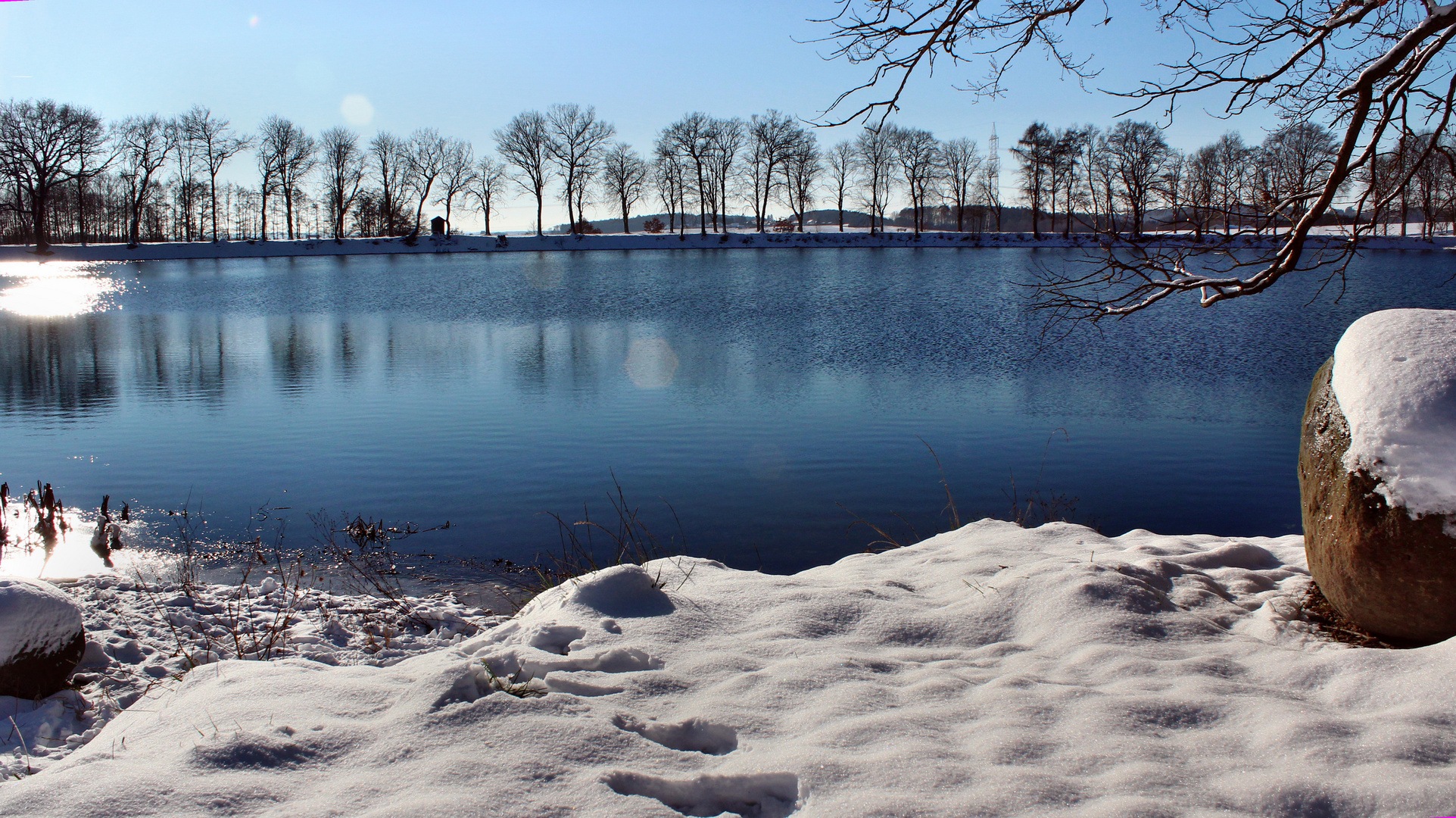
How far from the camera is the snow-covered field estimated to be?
210 feet

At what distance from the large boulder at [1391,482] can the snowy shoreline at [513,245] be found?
62.4m

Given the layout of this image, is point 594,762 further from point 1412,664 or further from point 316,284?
point 316,284

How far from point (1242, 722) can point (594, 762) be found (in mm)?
2256

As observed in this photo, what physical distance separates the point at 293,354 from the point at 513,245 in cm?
5197

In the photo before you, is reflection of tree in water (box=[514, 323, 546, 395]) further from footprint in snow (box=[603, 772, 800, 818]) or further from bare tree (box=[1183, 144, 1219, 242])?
footprint in snow (box=[603, 772, 800, 818])

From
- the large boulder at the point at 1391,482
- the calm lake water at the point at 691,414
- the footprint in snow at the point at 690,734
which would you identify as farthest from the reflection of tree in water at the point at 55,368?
the large boulder at the point at 1391,482

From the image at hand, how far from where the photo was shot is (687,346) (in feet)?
64.7

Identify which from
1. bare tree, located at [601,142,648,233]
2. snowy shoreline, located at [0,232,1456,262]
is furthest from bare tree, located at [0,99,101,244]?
bare tree, located at [601,142,648,233]

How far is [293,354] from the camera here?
64.5 ft

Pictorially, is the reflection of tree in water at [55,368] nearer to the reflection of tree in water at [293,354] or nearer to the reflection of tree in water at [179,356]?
the reflection of tree in water at [179,356]

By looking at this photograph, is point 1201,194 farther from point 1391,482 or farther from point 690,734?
point 690,734

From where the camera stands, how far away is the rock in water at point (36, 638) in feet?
13.1

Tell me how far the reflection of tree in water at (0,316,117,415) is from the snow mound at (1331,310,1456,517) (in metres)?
16.9

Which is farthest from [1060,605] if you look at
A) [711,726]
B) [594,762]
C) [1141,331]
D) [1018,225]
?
[1018,225]
